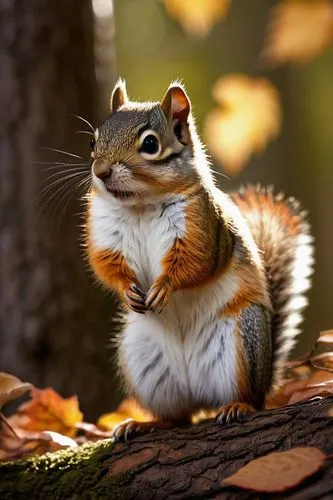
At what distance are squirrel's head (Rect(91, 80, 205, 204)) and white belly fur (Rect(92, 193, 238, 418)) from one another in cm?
9

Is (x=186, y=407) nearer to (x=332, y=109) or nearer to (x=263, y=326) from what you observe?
(x=263, y=326)

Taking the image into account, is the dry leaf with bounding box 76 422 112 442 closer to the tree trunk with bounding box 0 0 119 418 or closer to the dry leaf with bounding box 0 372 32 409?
the dry leaf with bounding box 0 372 32 409

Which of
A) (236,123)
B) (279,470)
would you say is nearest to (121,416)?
(279,470)

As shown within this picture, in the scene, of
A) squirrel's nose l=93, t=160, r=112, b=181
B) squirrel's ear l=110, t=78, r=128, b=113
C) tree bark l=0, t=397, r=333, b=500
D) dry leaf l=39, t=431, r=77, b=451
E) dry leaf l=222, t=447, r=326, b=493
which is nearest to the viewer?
dry leaf l=222, t=447, r=326, b=493

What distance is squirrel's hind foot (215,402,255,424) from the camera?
2312 millimetres

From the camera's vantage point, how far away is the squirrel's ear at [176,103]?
2.43 m

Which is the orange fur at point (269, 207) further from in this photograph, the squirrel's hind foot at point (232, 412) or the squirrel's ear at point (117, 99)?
the squirrel's hind foot at point (232, 412)

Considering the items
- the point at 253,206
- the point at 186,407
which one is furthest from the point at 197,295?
the point at 253,206

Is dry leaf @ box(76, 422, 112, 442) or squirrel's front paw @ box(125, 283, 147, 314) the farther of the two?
dry leaf @ box(76, 422, 112, 442)

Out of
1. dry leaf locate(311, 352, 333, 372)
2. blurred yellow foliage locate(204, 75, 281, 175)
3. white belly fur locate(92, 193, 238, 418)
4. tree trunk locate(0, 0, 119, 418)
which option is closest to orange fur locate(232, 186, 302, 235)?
dry leaf locate(311, 352, 333, 372)

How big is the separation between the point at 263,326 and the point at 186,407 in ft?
1.26

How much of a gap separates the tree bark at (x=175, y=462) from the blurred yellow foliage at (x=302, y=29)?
142 cm

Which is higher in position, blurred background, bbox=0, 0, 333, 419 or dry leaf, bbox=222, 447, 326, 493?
blurred background, bbox=0, 0, 333, 419

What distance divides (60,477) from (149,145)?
0.89m
